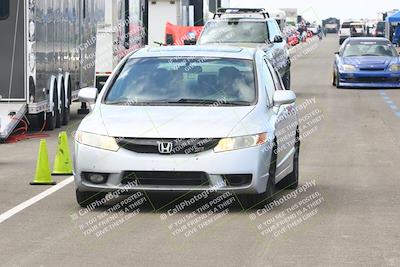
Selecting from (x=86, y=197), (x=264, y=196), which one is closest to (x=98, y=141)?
(x=86, y=197)

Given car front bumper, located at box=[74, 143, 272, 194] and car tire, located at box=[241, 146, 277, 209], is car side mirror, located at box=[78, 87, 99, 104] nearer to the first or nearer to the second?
car front bumper, located at box=[74, 143, 272, 194]

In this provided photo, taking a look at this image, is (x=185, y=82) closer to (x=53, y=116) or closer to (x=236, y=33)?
(x=53, y=116)

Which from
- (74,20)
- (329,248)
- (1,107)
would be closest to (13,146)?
(1,107)

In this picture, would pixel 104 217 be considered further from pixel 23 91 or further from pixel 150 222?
pixel 23 91

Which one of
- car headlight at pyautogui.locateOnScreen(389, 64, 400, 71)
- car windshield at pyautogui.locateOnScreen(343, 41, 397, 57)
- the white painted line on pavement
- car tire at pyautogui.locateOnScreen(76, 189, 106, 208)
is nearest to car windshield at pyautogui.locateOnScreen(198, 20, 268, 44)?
car headlight at pyautogui.locateOnScreen(389, 64, 400, 71)

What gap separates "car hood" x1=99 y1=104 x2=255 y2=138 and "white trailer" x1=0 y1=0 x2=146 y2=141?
7420 millimetres

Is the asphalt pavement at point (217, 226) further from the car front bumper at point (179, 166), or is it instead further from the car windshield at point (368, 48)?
the car windshield at point (368, 48)

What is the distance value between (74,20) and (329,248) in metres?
14.6

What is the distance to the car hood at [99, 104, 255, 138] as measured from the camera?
1017cm

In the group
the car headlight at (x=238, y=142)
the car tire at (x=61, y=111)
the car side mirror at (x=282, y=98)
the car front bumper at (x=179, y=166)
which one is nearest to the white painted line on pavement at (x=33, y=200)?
the car front bumper at (x=179, y=166)

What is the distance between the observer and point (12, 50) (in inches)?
744

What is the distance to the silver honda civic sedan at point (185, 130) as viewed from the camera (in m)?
10.1

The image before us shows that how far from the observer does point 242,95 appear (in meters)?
11.2

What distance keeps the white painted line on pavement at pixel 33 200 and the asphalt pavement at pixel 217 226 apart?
0.03m
